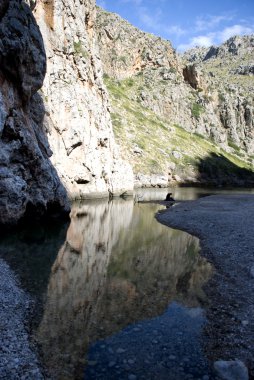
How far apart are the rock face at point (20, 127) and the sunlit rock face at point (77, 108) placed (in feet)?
54.5

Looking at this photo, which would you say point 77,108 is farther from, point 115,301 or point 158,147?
point 158,147

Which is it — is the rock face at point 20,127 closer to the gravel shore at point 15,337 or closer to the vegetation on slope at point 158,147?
the gravel shore at point 15,337

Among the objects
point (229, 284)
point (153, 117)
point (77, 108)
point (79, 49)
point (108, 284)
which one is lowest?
point (108, 284)

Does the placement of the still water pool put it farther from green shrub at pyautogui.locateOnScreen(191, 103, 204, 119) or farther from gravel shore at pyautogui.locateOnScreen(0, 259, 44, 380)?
green shrub at pyautogui.locateOnScreen(191, 103, 204, 119)

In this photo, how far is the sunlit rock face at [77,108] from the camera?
65.4 m

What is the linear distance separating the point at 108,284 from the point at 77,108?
55216mm

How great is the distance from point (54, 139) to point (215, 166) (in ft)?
320

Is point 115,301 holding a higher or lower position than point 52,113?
lower

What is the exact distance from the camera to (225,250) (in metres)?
29.2

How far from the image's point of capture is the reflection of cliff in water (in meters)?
14.3

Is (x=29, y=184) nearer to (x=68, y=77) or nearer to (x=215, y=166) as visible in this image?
(x=68, y=77)

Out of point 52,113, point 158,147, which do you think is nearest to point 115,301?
point 52,113

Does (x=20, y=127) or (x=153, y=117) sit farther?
(x=153, y=117)

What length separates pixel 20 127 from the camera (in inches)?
1487
